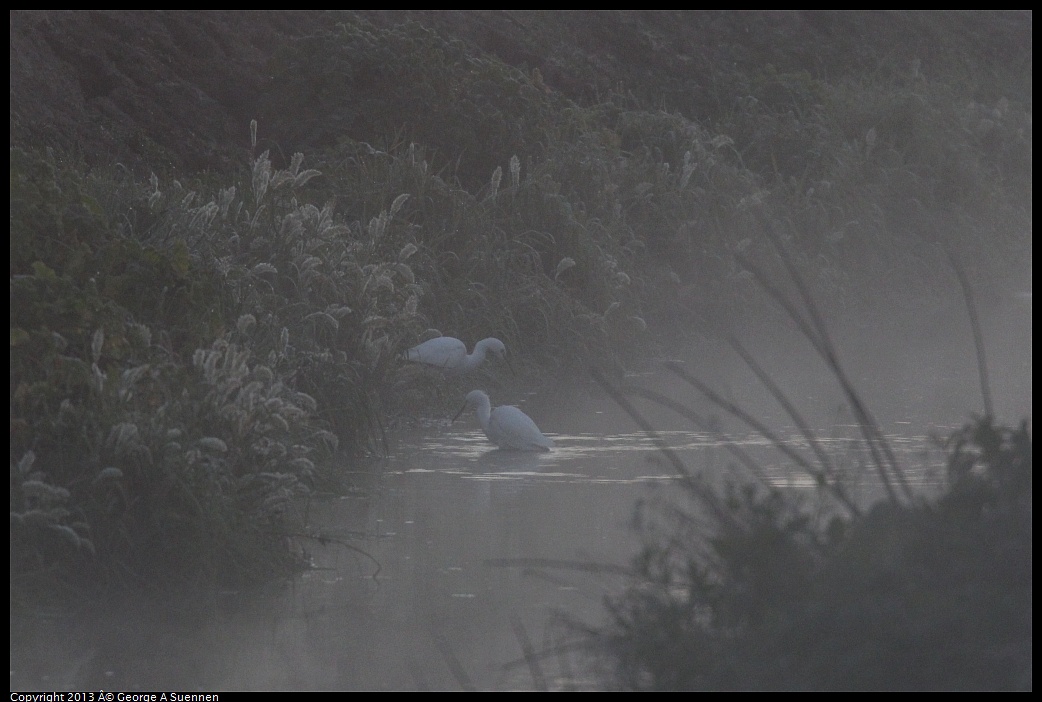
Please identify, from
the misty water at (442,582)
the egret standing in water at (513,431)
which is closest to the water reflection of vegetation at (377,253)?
the misty water at (442,582)

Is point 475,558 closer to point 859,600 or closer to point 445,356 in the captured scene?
point 859,600

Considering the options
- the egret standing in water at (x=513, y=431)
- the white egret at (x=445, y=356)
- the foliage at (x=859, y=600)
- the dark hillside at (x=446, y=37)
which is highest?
the dark hillside at (x=446, y=37)

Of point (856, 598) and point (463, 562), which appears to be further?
point (463, 562)

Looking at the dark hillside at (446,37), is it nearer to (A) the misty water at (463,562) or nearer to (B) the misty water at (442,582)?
(A) the misty water at (463,562)

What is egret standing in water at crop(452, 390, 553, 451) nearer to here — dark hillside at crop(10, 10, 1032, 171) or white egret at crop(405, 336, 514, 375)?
white egret at crop(405, 336, 514, 375)

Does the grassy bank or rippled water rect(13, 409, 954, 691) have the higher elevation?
the grassy bank

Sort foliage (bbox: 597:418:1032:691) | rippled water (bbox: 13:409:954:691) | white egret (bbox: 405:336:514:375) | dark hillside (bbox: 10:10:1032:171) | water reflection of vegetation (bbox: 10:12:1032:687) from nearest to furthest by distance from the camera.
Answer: foliage (bbox: 597:418:1032:691) < rippled water (bbox: 13:409:954:691) < water reflection of vegetation (bbox: 10:12:1032:687) < white egret (bbox: 405:336:514:375) < dark hillside (bbox: 10:10:1032:171)

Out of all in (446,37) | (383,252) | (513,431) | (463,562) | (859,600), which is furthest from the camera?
(446,37)

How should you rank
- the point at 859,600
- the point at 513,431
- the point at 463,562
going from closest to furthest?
the point at 859,600, the point at 463,562, the point at 513,431

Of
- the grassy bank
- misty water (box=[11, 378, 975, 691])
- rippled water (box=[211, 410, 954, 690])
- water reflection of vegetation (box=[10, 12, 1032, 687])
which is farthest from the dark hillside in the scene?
misty water (box=[11, 378, 975, 691])

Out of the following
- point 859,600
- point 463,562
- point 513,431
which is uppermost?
point 513,431

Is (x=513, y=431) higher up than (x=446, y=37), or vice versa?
(x=446, y=37)

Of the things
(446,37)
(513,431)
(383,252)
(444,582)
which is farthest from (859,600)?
(446,37)

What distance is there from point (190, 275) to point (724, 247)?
26.0ft
